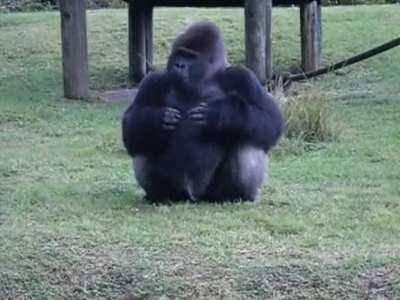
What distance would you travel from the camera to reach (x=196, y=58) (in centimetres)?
562

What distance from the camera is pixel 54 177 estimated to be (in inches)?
271

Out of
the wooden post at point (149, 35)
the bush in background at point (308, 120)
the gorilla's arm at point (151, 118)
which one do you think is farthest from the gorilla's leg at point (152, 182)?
the wooden post at point (149, 35)

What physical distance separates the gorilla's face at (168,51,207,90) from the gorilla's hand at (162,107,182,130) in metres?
0.15

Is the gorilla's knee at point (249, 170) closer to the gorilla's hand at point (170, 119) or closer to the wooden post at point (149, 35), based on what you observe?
the gorilla's hand at point (170, 119)

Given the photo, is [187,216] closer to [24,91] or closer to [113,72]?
[24,91]

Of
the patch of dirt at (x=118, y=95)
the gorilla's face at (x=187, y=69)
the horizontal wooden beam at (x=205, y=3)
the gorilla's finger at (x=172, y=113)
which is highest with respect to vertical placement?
the gorilla's face at (x=187, y=69)

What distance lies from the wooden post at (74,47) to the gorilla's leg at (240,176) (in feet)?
16.3

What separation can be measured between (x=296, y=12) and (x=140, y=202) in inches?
404

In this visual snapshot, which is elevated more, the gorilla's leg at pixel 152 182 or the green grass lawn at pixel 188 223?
the gorilla's leg at pixel 152 182

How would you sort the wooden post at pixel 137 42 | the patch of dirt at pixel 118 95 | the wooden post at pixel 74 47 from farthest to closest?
1. the wooden post at pixel 137 42
2. the patch of dirt at pixel 118 95
3. the wooden post at pixel 74 47

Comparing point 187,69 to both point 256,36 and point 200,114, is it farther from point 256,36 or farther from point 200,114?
point 256,36

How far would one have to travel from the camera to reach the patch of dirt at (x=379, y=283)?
178 inches

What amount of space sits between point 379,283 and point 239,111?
1365 millimetres

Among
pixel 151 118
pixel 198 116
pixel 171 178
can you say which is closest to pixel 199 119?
pixel 198 116
